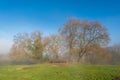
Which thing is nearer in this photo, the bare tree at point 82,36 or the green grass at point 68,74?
the green grass at point 68,74

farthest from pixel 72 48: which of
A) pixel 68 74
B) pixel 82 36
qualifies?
pixel 68 74

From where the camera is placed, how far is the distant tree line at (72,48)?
43.3 metres

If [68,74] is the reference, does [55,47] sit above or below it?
above

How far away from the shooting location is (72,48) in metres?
43.7

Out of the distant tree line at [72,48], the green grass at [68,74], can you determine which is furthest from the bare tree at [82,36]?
the green grass at [68,74]

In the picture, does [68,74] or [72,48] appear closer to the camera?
[68,74]

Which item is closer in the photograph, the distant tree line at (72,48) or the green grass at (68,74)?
the green grass at (68,74)

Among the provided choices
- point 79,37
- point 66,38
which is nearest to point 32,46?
point 66,38

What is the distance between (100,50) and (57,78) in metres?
28.1

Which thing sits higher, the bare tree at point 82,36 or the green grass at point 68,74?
the bare tree at point 82,36

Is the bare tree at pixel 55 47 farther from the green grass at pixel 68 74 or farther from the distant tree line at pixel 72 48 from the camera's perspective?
the green grass at pixel 68 74

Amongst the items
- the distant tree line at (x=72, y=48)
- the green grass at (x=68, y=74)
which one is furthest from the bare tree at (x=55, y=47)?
the green grass at (x=68, y=74)

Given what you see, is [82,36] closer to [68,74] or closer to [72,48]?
[72,48]

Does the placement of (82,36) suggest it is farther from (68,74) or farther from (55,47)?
(68,74)
